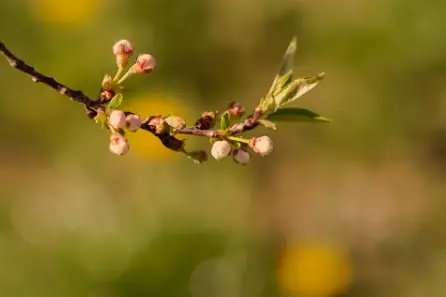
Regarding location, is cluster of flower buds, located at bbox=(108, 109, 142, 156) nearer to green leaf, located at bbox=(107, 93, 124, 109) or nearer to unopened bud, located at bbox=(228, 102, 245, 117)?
green leaf, located at bbox=(107, 93, 124, 109)

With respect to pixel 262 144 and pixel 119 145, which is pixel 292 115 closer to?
pixel 262 144

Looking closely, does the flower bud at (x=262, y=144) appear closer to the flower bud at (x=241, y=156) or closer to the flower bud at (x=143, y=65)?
the flower bud at (x=241, y=156)

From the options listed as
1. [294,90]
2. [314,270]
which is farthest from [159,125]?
[314,270]

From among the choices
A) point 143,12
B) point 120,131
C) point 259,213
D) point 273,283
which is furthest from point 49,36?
point 120,131

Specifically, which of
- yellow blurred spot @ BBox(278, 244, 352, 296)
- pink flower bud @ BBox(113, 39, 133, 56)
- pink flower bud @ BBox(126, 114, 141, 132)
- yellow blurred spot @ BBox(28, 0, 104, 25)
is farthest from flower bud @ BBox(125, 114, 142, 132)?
yellow blurred spot @ BBox(28, 0, 104, 25)

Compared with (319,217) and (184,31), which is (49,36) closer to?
(184,31)

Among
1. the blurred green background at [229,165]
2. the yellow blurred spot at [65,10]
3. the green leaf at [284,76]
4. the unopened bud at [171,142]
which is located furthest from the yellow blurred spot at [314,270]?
the unopened bud at [171,142]
